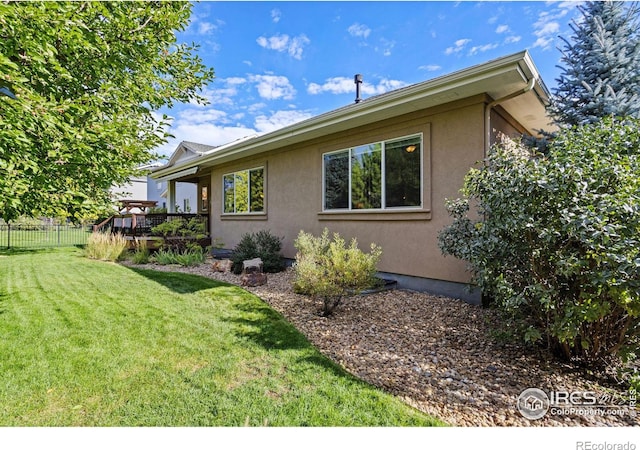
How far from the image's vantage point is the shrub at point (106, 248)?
10.4 metres

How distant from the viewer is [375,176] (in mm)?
6852

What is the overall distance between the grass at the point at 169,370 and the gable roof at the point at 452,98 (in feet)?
13.9

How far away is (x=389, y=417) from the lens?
2.43m

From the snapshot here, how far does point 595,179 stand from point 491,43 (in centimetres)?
484

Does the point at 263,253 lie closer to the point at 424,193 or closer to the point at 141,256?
the point at 424,193

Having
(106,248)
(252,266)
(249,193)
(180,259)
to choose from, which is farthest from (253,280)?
(106,248)

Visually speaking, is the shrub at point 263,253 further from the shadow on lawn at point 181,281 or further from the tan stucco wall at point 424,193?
the shadow on lawn at point 181,281

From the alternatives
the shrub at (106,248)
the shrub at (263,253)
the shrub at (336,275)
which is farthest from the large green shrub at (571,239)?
the shrub at (106,248)

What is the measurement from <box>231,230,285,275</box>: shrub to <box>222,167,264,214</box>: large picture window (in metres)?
1.76

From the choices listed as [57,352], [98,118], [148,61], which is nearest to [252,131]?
[148,61]

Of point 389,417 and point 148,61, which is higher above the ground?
point 148,61

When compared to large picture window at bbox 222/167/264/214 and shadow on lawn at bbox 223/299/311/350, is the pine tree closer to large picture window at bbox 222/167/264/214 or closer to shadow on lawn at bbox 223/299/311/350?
shadow on lawn at bbox 223/299/311/350

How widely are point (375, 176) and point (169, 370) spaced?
525 centimetres

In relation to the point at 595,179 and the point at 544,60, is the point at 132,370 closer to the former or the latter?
the point at 595,179
